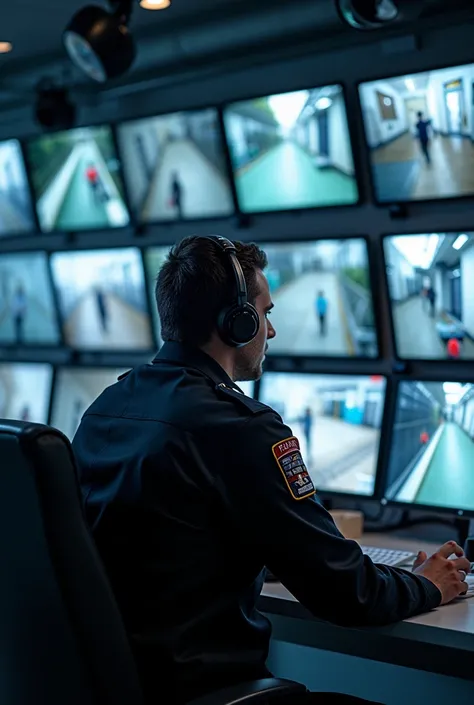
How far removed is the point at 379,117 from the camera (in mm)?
2777

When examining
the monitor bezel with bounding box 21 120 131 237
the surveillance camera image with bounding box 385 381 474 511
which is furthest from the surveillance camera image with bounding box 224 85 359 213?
the surveillance camera image with bounding box 385 381 474 511

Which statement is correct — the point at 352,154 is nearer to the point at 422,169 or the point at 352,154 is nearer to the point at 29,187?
the point at 422,169

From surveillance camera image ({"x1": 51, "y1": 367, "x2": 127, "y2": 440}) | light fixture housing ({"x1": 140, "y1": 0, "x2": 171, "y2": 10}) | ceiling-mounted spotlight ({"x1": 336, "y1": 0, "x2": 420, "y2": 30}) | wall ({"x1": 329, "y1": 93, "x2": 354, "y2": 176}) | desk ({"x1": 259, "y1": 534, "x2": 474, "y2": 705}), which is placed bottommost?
desk ({"x1": 259, "y1": 534, "x2": 474, "y2": 705})

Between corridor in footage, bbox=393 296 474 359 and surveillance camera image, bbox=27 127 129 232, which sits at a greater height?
surveillance camera image, bbox=27 127 129 232

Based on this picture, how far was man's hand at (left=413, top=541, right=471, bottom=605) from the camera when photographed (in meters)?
1.95

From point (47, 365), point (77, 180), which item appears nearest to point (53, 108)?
point (77, 180)

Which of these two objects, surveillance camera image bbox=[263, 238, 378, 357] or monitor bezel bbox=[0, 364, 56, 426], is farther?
monitor bezel bbox=[0, 364, 56, 426]

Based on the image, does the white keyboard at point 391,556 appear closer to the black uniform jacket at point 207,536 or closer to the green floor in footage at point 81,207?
the black uniform jacket at point 207,536

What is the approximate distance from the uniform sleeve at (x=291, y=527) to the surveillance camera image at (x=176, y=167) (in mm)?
1628

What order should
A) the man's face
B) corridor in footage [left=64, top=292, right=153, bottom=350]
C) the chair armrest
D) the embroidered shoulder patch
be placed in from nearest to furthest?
Answer: the chair armrest, the embroidered shoulder patch, the man's face, corridor in footage [left=64, top=292, right=153, bottom=350]

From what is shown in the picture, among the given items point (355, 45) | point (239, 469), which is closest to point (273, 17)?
point (355, 45)

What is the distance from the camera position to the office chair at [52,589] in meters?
1.42

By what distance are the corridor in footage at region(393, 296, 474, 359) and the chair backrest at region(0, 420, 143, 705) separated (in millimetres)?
1509

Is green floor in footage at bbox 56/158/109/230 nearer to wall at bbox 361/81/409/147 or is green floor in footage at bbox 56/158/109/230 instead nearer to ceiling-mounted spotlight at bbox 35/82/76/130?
ceiling-mounted spotlight at bbox 35/82/76/130
